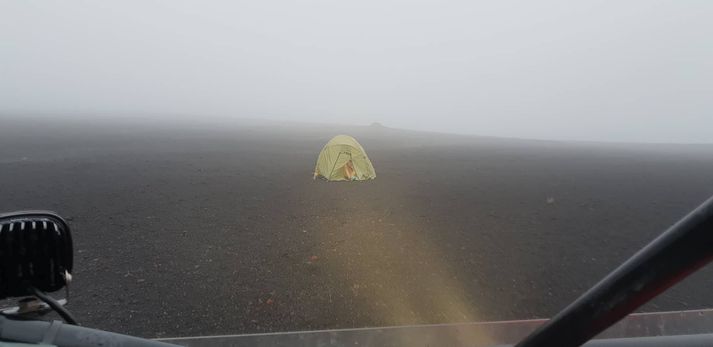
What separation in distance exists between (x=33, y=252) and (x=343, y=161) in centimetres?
1533

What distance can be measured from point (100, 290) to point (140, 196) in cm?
904

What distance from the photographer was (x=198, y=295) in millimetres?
5863

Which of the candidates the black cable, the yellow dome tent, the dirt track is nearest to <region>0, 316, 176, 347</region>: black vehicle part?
the black cable

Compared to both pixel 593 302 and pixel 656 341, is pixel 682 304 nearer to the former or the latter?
pixel 656 341

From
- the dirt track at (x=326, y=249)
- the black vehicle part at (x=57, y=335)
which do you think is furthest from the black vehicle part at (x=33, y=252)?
the dirt track at (x=326, y=249)

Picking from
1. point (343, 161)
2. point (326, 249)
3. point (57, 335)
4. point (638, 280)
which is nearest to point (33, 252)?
point (57, 335)

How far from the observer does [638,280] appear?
0.84 metres

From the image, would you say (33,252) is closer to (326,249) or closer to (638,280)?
(638,280)

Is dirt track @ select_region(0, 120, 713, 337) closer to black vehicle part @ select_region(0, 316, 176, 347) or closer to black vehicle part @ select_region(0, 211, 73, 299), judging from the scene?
black vehicle part @ select_region(0, 211, 73, 299)

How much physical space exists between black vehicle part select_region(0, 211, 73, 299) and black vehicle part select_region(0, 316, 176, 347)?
1.00 ft

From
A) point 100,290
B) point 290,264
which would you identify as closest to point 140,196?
point 100,290

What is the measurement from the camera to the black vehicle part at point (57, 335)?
4.17 feet

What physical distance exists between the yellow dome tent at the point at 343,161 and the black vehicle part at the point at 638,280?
15.1 metres

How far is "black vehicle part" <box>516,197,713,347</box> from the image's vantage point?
72 centimetres
